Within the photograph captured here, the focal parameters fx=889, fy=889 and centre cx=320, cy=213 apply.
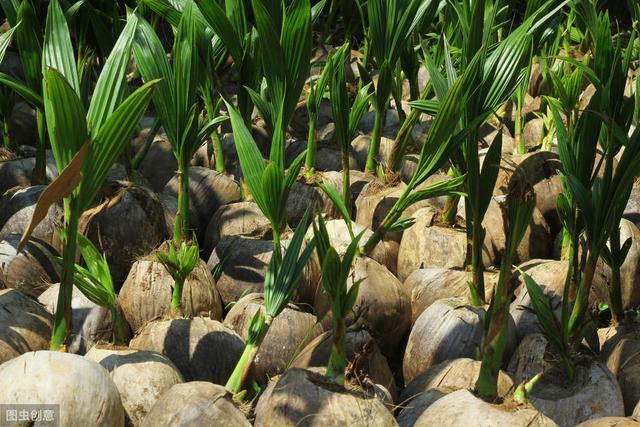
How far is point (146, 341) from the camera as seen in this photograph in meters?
2.53

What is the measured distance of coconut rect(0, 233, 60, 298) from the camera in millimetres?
2965

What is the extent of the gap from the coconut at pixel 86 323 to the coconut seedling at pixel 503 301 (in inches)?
46.7

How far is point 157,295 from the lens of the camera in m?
2.81

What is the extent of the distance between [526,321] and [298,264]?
87cm

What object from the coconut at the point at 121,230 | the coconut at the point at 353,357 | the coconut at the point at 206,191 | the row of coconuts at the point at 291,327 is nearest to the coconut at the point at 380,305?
the row of coconuts at the point at 291,327

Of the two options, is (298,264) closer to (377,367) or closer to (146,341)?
(377,367)

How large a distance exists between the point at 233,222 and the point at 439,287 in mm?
897

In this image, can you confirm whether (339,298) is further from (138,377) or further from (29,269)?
(29,269)

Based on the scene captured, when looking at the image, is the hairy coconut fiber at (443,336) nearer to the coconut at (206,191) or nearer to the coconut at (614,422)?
the coconut at (614,422)

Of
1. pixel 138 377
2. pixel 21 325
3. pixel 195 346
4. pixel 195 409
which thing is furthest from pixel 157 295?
pixel 195 409

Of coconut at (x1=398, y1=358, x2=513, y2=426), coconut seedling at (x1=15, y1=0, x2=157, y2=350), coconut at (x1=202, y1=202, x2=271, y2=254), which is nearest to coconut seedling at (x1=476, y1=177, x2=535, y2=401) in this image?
coconut at (x1=398, y1=358, x2=513, y2=426)

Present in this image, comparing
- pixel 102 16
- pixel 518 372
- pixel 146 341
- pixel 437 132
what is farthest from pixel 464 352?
pixel 102 16

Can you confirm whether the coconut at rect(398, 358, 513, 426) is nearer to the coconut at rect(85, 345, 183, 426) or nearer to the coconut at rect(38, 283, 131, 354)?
the coconut at rect(85, 345, 183, 426)

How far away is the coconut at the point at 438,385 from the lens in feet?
7.08
